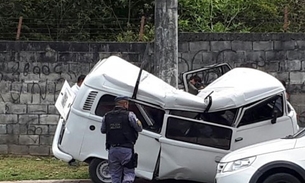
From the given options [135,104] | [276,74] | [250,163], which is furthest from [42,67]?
Result: [250,163]

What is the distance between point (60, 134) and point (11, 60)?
355 centimetres

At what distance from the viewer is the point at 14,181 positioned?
35.9 ft

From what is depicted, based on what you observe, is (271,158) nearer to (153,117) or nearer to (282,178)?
(282,178)

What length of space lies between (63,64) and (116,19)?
2.96 meters

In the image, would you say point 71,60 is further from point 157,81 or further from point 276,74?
point 276,74

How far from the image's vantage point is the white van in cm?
979

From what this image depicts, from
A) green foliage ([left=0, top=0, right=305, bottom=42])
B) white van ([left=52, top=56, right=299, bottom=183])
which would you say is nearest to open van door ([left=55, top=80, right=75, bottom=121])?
white van ([left=52, top=56, right=299, bottom=183])

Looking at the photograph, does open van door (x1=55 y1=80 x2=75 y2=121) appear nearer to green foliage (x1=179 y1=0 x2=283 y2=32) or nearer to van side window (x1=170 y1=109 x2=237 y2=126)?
van side window (x1=170 y1=109 x2=237 y2=126)

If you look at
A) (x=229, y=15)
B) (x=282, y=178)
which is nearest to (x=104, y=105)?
(x=282, y=178)

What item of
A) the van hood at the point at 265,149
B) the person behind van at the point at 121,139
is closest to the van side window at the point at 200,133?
the person behind van at the point at 121,139

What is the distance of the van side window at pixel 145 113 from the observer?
9.93 m

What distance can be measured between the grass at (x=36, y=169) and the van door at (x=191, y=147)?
2.07 metres

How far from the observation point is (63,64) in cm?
1322

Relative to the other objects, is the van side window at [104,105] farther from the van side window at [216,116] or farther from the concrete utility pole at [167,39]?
the concrete utility pole at [167,39]
